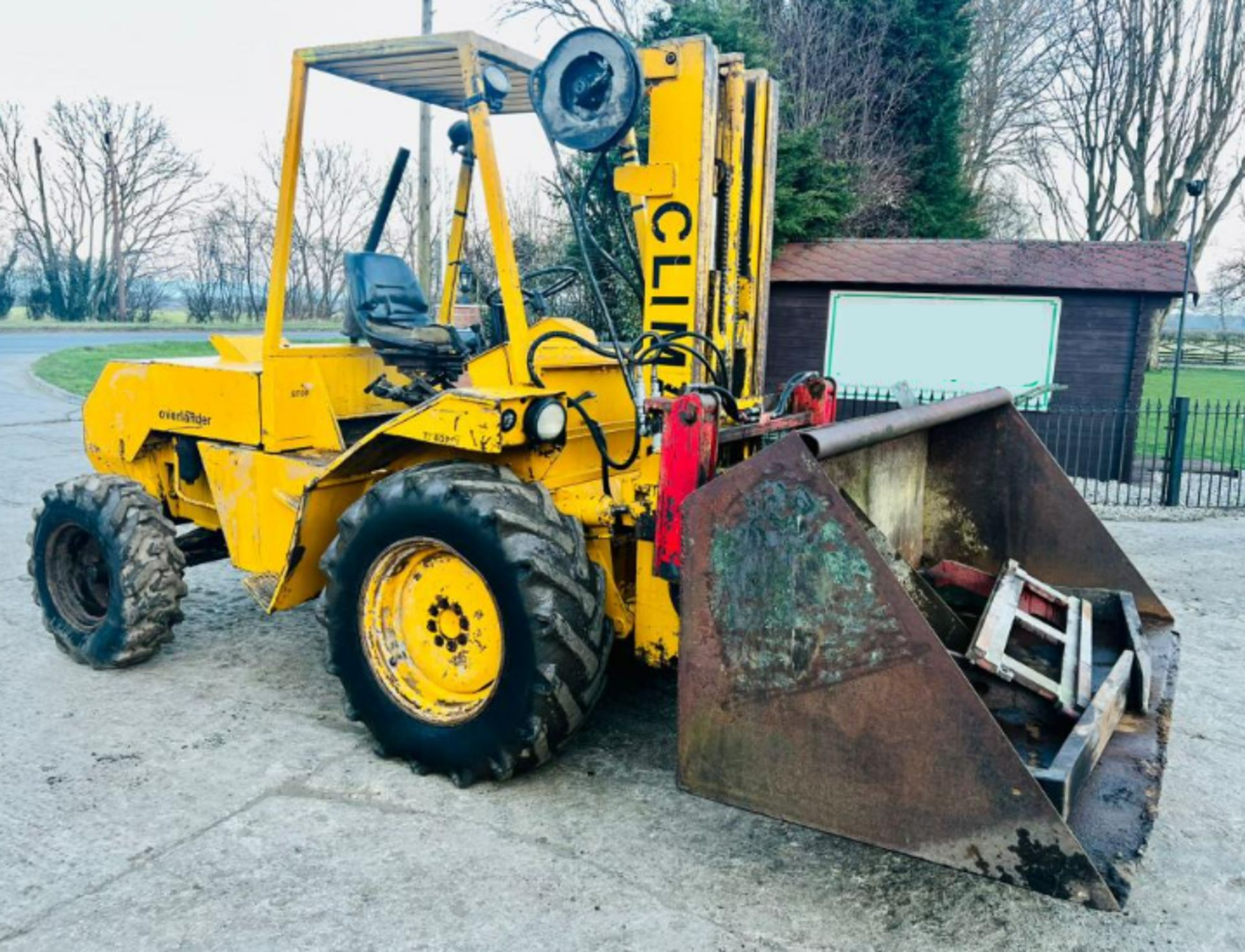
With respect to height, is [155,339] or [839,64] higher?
[839,64]

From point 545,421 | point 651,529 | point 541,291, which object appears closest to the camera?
point 651,529

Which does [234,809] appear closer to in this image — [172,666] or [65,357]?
[172,666]

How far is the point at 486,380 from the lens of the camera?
13.7 feet

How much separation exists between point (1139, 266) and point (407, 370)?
31.5ft

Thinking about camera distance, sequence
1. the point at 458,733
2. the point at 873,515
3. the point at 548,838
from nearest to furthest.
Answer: the point at 548,838 → the point at 458,733 → the point at 873,515

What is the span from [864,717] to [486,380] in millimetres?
2089

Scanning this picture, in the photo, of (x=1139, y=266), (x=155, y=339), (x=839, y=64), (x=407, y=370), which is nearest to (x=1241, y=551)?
(x=1139, y=266)

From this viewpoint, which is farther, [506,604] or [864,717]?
[506,604]

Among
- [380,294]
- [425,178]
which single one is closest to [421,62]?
[380,294]

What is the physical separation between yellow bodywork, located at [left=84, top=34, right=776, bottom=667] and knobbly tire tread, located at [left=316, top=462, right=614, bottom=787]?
13cm

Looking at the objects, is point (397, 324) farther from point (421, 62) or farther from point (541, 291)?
point (421, 62)

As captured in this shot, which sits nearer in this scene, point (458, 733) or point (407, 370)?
point (458, 733)

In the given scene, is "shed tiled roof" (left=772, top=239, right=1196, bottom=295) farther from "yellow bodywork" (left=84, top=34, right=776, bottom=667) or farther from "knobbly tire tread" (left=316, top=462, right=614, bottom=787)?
"knobbly tire tread" (left=316, top=462, right=614, bottom=787)

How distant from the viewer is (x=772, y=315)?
1330 cm
